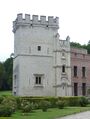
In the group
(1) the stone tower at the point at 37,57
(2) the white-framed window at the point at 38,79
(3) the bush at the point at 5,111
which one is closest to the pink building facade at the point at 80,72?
(1) the stone tower at the point at 37,57

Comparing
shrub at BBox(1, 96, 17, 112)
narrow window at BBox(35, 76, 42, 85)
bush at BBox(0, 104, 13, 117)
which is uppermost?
A: narrow window at BBox(35, 76, 42, 85)

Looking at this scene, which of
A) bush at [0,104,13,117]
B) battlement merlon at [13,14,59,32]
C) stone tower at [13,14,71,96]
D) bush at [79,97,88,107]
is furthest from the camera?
battlement merlon at [13,14,59,32]

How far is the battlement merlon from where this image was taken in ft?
157

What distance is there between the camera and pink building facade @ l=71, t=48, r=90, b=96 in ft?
166

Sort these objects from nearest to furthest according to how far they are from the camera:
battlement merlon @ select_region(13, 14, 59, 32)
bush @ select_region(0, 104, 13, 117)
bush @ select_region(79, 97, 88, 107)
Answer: bush @ select_region(0, 104, 13, 117) < bush @ select_region(79, 97, 88, 107) < battlement merlon @ select_region(13, 14, 59, 32)

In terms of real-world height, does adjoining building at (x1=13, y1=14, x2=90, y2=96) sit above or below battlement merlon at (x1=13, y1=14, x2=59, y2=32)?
below

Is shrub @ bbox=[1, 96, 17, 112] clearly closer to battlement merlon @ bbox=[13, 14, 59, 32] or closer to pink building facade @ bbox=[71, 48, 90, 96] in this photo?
battlement merlon @ bbox=[13, 14, 59, 32]

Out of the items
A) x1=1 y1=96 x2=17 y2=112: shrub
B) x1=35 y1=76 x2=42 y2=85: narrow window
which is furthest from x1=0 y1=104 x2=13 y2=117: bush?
x1=35 y1=76 x2=42 y2=85: narrow window

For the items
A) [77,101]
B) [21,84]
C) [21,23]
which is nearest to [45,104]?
[77,101]

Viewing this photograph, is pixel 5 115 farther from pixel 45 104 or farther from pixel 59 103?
pixel 59 103

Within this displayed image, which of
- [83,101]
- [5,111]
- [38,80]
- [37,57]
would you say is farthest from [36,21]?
[5,111]

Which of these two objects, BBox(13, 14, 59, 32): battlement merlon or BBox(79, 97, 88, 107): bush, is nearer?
BBox(79, 97, 88, 107): bush

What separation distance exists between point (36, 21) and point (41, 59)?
5165 mm

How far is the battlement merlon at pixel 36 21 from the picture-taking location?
47.9 meters
